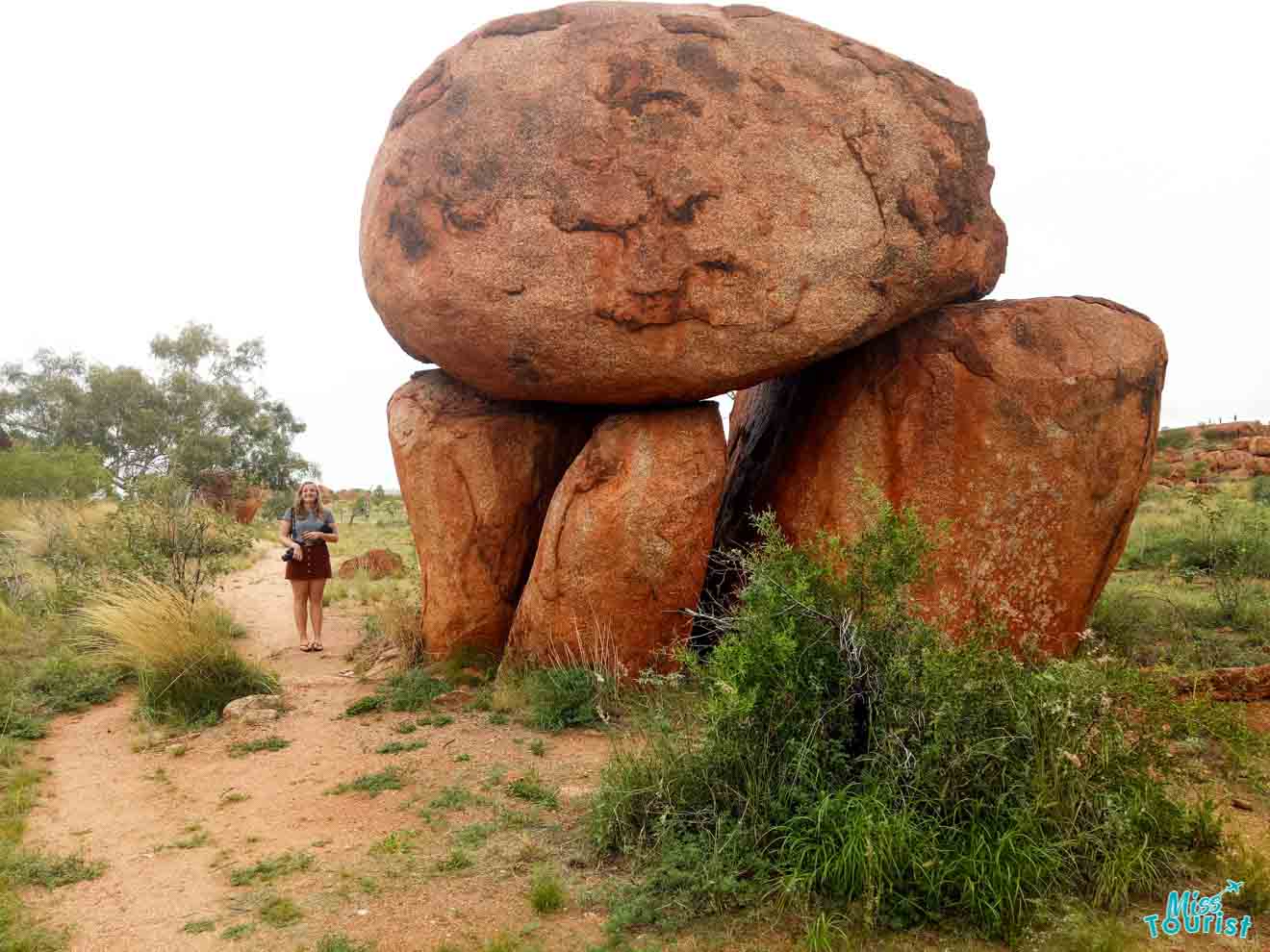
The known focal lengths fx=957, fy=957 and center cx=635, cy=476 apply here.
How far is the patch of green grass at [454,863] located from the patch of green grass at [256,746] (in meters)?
2.22

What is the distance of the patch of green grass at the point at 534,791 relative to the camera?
15.1 ft

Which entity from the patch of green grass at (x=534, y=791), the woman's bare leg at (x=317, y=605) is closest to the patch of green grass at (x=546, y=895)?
the patch of green grass at (x=534, y=791)

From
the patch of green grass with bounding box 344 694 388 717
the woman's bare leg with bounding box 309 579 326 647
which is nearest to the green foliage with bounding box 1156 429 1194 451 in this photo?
the woman's bare leg with bounding box 309 579 326 647

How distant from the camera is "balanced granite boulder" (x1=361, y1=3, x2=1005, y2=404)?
600 cm

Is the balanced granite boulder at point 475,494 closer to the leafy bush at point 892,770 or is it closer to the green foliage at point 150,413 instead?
the leafy bush at point 892,770

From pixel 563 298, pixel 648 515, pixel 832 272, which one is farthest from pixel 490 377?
pixel 832 272

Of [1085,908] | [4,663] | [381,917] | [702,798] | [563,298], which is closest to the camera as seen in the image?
[1085,908]

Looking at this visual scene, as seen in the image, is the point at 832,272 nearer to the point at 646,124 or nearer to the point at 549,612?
the point at 646,124

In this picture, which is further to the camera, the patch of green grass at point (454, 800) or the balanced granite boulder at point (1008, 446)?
the balanced granite boulder at point (1008, 446)

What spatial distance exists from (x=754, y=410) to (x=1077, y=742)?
5.06 metres

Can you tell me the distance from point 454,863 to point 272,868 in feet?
2.59

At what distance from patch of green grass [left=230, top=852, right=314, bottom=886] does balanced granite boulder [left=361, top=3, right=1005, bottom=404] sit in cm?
333

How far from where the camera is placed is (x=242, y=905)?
3.66m

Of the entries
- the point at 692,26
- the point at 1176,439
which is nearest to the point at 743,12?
the point at 692,26
